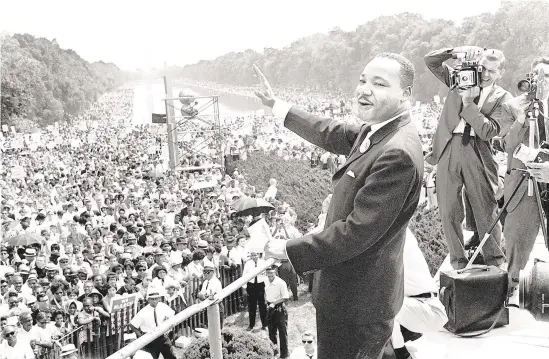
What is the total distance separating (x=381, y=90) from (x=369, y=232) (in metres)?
0.58

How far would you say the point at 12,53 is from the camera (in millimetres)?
50719

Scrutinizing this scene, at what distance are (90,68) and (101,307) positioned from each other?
89.4 m

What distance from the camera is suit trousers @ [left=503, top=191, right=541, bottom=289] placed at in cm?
432

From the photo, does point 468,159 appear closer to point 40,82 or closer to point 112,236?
point 112,236

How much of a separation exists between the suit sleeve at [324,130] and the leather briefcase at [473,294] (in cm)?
86

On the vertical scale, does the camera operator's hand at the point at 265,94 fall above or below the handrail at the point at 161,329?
above

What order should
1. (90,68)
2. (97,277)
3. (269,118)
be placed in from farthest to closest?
(90,68), (269,118), (97,277)

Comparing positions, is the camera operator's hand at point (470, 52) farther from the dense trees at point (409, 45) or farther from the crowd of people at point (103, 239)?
the dense trees at point (409, 45)

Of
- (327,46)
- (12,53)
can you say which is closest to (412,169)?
(12,53)

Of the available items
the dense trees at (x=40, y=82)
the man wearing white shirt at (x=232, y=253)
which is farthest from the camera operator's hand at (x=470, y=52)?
the dense trees at (x=40, y=82)

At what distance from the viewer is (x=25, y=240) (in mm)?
13328

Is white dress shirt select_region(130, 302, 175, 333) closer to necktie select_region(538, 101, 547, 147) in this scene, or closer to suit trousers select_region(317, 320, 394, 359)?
necktie select_region(538, 101, 547, 147)

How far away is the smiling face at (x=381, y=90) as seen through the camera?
2.63m

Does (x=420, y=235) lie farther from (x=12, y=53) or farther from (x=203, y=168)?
(x=12, y=53)
